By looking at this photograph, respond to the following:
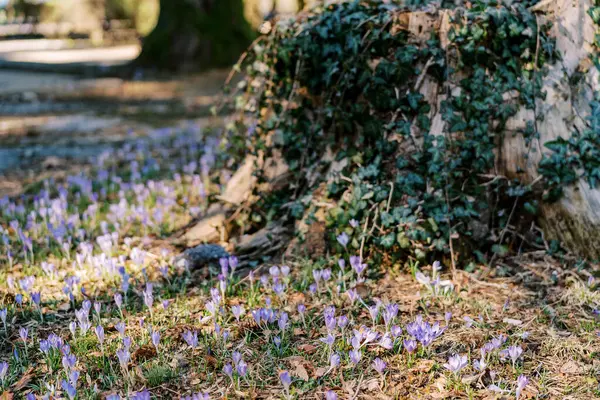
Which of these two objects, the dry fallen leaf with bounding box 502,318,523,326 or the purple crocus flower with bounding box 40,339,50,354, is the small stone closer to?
the purple crocus flower with bounding box 40,339,50,354

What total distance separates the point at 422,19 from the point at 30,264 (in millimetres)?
2935

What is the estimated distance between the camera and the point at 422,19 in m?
3.99

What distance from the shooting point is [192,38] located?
1614cm

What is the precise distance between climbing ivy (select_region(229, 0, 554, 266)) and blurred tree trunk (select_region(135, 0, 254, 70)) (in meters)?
12.4

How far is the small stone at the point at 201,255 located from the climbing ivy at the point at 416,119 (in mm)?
556

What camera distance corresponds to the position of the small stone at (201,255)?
3.92 meters

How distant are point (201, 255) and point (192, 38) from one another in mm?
13122

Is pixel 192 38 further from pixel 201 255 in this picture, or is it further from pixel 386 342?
pixel 386 342

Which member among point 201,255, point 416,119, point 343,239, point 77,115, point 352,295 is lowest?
point 77,115

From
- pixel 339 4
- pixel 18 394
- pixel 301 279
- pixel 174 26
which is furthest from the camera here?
pixel 174 26

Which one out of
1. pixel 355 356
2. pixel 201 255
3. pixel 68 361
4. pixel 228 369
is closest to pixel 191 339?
pixel 228 369

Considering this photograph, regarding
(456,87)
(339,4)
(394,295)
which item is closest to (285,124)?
(339,4)

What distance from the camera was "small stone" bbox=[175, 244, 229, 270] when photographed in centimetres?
392

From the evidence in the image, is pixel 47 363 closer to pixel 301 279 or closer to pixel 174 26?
pixel 301 279
